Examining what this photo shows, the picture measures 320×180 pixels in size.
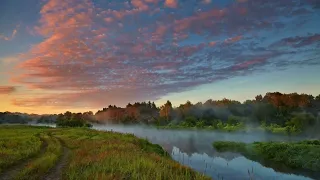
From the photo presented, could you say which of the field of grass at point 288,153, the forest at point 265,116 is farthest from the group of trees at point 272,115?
the field of grass at point 288,153

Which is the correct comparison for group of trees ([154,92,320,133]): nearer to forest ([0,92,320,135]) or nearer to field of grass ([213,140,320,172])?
forest ([0,92,320,135])

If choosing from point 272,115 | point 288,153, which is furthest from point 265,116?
point 288,153

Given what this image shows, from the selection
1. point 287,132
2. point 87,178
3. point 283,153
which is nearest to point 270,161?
point 283,153

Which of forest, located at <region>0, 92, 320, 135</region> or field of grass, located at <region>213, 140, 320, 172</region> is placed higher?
forest, located at <region>0, 92, 320, 135</region>

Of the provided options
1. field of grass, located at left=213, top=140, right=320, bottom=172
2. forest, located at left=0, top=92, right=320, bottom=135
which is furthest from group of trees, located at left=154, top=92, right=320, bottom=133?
field of grass, located at left=213, top=140, right=320, bottom=172

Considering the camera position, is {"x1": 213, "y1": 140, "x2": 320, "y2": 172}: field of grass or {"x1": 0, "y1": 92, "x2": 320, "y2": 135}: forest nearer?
{"x1": 213, "y1": 140, "x2": 320, "y2": 172}: field of grass

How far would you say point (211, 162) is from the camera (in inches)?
1542

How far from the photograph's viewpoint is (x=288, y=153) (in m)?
39.8

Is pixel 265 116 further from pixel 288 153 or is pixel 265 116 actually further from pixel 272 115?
pixel 288 153

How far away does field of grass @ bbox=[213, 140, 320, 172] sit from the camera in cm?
3469

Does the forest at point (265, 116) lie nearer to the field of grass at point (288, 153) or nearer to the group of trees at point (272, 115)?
the group of trees at point (272, 115)

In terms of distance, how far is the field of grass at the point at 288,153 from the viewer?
34688 millimetres

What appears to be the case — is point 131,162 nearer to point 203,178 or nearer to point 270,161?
point 203,178

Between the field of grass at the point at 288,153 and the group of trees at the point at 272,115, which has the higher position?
the group of trees at the point at 272,115
